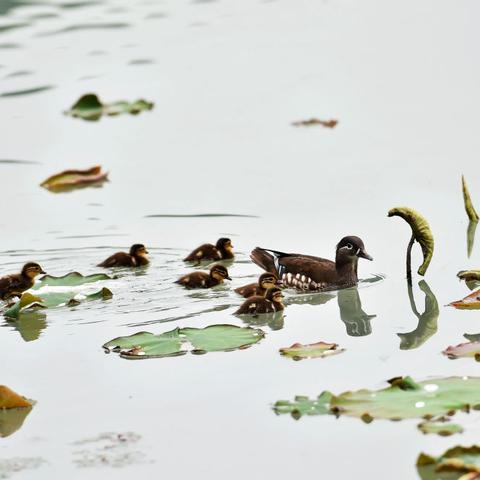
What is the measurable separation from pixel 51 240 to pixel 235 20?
8249 millimetres

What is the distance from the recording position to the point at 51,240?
1198 centimetres

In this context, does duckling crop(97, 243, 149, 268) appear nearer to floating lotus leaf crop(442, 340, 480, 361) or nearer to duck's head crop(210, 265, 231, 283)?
duck's head crop(210, 265, 231, 283)

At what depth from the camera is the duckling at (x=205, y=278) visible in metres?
10.6

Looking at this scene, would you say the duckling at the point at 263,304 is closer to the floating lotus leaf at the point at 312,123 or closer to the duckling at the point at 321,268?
the duckling at the point at 321,268

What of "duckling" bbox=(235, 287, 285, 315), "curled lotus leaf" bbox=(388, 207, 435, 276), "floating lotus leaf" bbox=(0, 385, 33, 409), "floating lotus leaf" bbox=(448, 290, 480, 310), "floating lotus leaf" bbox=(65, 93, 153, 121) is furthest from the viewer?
"floating lotus leaf" bbox=(65, 93, 153, 121)

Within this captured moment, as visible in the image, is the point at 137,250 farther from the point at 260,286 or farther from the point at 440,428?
the point at 440,428

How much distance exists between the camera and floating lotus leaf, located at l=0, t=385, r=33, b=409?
7906 millimetres

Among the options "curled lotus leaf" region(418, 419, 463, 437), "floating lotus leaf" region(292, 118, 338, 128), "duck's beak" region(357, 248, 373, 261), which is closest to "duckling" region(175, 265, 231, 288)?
"duck's beak" region(357, 248, 373, 261)

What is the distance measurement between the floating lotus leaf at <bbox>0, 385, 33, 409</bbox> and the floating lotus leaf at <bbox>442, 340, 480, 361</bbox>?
8.09 ft

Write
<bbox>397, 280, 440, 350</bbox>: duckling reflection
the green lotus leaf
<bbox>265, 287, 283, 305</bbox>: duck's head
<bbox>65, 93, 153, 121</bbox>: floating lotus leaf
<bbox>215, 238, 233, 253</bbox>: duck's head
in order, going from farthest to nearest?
<bbox>65, 93, 153, 121</bbox>: floating lotus leaf < <bbox>215, 238, 233, 253</bbox>: duck's head < the green lotus leaf < <bbox>265, 287, 283, 305</bbox>: duck's head < <bbox>397, 280, 440, 350</bbox>: duckling reflection

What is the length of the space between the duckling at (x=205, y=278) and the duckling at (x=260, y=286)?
191 mm

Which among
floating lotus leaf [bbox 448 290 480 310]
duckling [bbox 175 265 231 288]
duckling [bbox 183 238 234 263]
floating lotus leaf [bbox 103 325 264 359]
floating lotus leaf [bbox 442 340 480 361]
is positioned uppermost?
duckling [bbox 183 238 234 263]

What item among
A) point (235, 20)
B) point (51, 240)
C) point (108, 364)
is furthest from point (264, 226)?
point (235, 20)

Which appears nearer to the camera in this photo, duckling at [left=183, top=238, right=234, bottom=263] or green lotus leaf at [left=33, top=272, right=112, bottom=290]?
green lotus leaf at [left=33, top=272, right=112, bottom=290]
